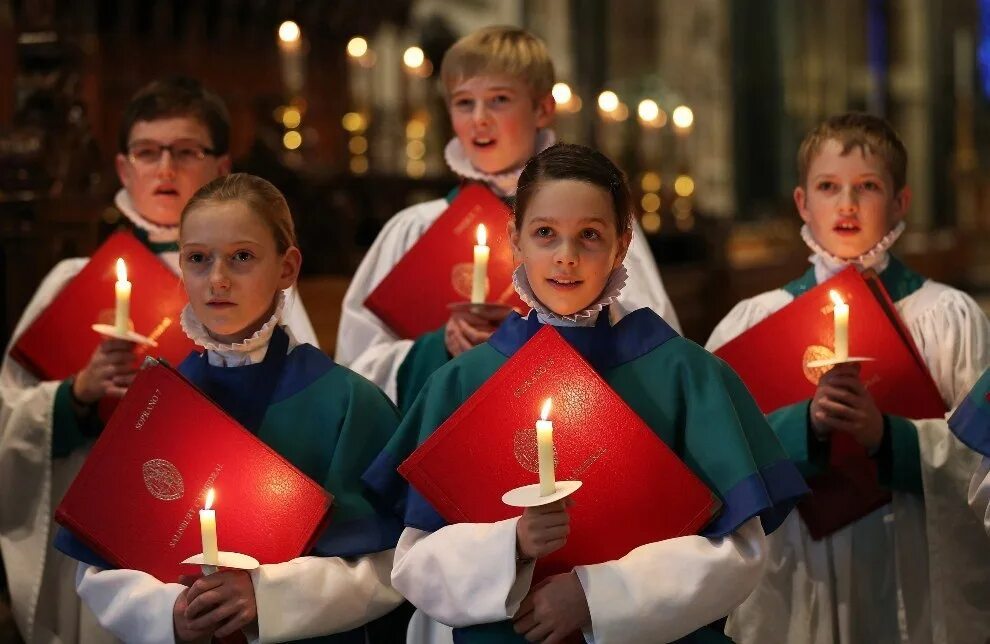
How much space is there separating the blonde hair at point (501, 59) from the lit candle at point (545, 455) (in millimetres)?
1900

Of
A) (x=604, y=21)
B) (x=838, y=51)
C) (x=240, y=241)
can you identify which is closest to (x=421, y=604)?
(x=240, y=241)

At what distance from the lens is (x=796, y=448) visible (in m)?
3.66

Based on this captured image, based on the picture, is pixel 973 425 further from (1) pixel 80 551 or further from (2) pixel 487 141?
(1) pixel 80 551

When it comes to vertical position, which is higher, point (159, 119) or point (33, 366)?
point (159, 119)

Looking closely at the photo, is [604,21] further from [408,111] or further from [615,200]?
[615,200]

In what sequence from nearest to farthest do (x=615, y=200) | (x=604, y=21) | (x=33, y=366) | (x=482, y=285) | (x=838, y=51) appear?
(x=615, y=200), (x=482, y=285), (x=33, y=366), (x=604, y=21), (x=838, y=51)

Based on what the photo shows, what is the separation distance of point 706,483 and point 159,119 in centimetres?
201

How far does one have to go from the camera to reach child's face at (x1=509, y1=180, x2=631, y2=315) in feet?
9.62

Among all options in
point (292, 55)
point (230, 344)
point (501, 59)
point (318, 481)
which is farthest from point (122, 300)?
point (292, 55)

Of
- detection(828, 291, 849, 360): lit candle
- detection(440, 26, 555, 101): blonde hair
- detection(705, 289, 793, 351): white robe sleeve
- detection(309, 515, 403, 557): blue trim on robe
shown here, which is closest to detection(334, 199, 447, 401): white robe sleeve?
detection(440, 26, 555, 101): blonde hair

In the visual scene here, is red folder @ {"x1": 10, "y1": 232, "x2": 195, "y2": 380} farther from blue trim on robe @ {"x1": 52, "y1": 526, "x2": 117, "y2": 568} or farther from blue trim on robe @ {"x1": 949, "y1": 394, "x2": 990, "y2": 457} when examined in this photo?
blue trim on robe @ {"x1": 949, "y1": 394, "x2": 990, "y2": 457}

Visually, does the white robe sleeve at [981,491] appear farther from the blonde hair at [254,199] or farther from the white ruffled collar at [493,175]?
the blonde hair at [254,199]

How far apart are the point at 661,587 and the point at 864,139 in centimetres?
162

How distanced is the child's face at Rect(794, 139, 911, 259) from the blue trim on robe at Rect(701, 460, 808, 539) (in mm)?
1101
